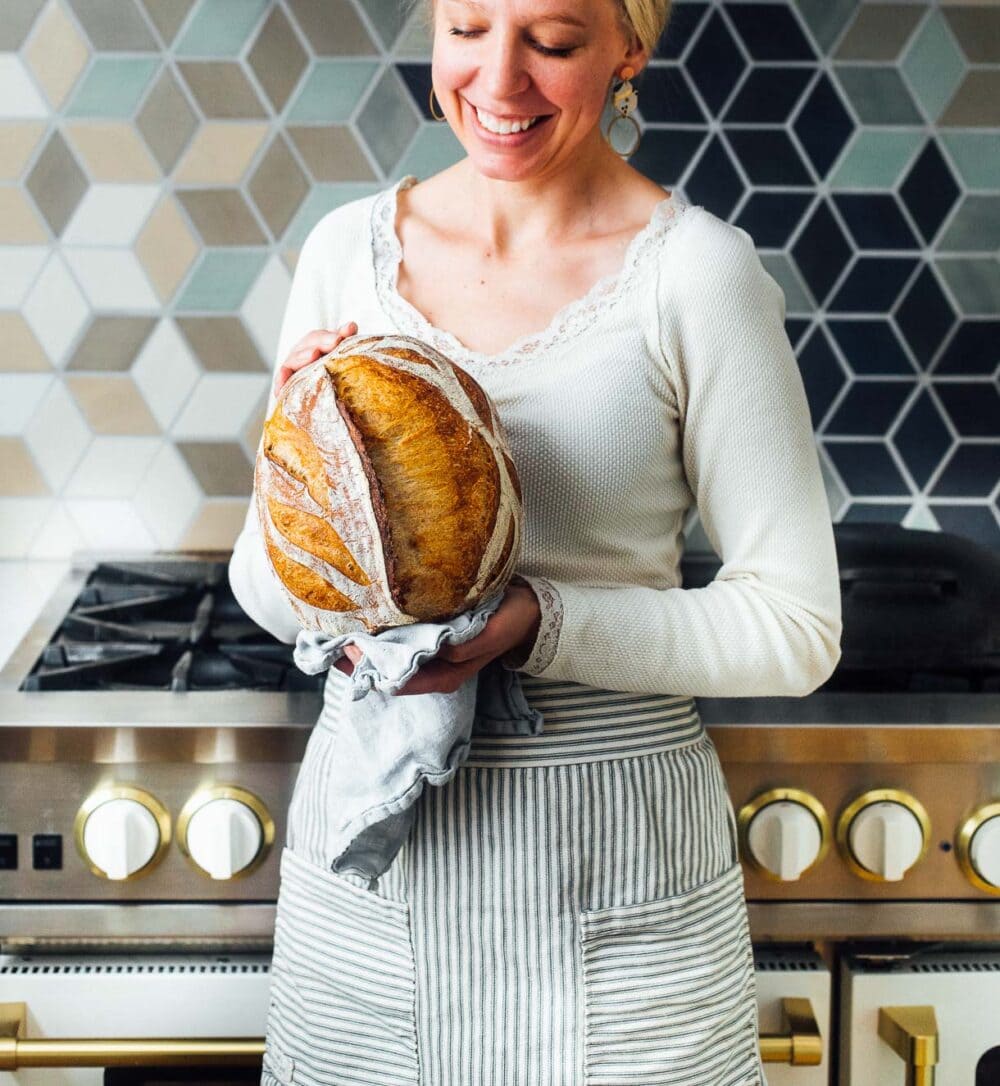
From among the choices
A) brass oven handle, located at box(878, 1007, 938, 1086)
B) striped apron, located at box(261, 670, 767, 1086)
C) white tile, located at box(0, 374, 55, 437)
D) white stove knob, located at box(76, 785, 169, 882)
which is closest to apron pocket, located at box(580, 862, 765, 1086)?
striped apron, located at box(261, 670, 767, 1086)

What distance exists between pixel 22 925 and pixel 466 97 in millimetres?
771

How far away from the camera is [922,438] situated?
5.24 feet

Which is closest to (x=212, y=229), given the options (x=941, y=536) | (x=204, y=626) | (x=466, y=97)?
(x=204, y=626)

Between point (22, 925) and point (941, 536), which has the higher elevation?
point (941, 536)

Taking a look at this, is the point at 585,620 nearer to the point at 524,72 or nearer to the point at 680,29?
the point at 524,72

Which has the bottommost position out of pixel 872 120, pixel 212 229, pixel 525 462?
pixel 525 462

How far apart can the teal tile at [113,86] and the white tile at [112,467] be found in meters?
0.37

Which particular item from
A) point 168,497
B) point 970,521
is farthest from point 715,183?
point 168,497

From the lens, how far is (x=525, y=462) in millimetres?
941

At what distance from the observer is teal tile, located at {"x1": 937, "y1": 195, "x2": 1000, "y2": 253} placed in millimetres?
1540

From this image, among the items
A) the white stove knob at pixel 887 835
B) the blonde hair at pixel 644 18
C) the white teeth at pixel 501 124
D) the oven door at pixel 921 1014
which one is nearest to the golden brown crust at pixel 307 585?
the white teeth at pixel 501 124

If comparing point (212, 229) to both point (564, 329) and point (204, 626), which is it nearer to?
point (204, 626)

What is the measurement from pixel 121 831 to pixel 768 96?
3.43 feet

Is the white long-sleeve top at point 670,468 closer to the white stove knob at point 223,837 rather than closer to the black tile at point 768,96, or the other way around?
the white stove knob at point 223,837
